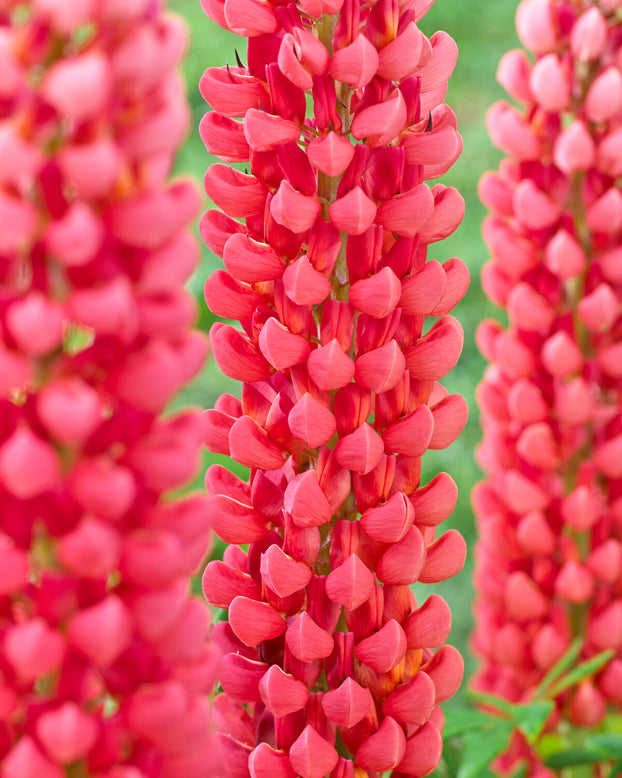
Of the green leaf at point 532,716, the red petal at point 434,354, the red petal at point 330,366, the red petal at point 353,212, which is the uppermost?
the red petal at point 353,212

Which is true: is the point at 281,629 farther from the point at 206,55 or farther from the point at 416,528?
the point at 206,55

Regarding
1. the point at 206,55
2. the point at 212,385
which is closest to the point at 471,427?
the point at 212,385

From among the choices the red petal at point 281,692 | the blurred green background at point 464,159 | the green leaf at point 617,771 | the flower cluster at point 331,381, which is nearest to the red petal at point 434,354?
the flower cluster at point 331,381

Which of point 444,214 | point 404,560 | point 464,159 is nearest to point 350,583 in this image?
point 404,560

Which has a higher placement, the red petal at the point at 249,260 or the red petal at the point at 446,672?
the red petal at the point at 249,260

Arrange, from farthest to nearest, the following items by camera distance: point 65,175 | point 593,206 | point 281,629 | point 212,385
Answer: point 212,385 < point 593,206 < point 281,629 < point 65,175

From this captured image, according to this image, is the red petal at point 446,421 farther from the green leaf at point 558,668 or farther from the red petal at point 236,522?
the green leaf at point 558,668

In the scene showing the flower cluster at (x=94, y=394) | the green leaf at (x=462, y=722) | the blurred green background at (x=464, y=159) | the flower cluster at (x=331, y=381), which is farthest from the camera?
the blurred green background at (x=464, y=159)

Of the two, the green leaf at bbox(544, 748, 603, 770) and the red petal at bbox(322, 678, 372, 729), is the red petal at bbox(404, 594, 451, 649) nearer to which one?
the red petal at bbox(322, 678, 372, 729)
